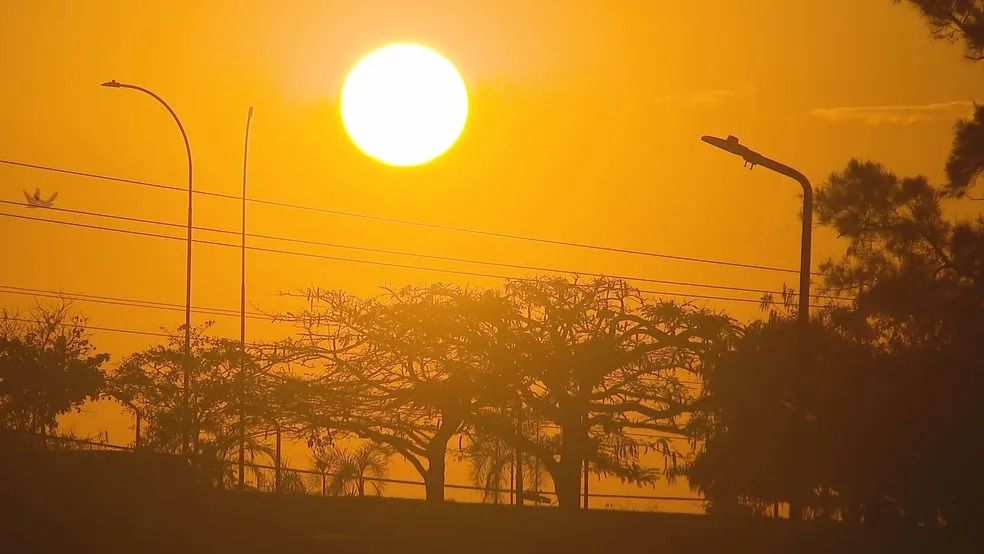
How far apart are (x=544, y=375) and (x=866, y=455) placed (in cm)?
1963

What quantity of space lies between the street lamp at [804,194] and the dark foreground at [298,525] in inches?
164

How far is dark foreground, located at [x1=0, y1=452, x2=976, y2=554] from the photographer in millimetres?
21984

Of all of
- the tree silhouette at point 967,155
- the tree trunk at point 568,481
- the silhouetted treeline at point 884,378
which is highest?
the tree silhouette at point 967,155

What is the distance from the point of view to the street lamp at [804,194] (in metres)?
27.1

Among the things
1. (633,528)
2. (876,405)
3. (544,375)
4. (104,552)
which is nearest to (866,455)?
(876,405)

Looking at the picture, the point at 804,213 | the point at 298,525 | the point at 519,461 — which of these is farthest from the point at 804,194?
the point at 519,461

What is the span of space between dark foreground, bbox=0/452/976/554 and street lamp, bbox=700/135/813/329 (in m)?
4.17

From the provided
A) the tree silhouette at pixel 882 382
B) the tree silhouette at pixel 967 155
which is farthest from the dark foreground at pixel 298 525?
the tree silhouette at pixel 967 155

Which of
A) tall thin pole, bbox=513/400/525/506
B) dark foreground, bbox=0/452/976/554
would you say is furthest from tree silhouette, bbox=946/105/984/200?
tall thin pole, bbox=513/400/525/506

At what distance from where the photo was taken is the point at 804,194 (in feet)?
90.8

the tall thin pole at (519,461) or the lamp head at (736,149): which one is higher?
the lamp head at (736,149)

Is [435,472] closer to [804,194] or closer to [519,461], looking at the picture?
[519,461]

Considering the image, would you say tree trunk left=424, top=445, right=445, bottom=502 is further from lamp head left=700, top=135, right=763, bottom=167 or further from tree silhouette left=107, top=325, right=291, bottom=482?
lamp head left=700, top=135, right=763, bottom=167

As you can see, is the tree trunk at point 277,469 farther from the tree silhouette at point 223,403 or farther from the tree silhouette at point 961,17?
the tree silhouette at point 961,17
